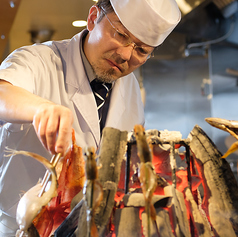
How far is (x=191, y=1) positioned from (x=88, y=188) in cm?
212

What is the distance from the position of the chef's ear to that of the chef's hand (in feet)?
2.32

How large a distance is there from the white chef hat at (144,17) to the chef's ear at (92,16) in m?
0.08

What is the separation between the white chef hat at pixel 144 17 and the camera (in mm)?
1198

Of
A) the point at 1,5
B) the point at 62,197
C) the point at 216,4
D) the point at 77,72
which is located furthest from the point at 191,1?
the point at 62,197

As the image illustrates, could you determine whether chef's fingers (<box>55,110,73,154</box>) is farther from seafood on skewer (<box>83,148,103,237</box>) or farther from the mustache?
the mustache

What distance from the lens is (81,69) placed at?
1.32 m

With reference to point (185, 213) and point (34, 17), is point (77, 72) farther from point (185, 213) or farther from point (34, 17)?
point (185, 213)

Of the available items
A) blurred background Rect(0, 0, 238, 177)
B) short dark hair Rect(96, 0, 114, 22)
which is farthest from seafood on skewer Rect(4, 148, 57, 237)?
blurred background Rect(0, 0, 238, 177)

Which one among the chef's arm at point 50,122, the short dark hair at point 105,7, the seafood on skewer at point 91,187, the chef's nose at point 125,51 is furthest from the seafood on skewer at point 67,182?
the short dark hair at point 105,7

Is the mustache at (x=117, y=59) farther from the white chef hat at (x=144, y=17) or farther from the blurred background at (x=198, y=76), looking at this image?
the blurred background at (x=198, y=76)

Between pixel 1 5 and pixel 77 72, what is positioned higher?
pixel 1 5

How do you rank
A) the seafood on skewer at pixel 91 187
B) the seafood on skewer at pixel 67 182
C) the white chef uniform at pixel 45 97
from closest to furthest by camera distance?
the seafood on skewer at pixel 91 187
the seafood on skewer at pixel 67 182
the white chef uniform at pixel 45 97

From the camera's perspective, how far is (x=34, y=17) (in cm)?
121

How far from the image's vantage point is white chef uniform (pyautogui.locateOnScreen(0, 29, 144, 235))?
1.12 m
